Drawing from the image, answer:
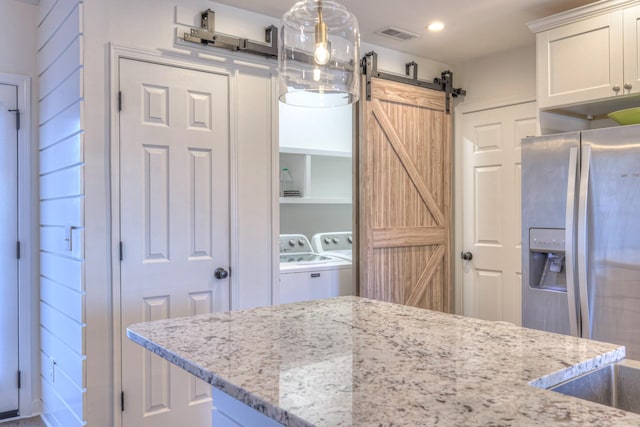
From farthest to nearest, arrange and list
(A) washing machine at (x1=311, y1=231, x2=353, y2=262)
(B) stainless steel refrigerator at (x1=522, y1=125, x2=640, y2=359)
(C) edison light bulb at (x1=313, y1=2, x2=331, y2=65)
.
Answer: (A) washing machine at (x1=311, y1=231, x2=353, y2=262), (B) stainless steel refrigerator at (x1=522, y1=125, x2=640, y2=359), (C) edison light bulb at (x1=313, y1=2, x2=331, y2=65)

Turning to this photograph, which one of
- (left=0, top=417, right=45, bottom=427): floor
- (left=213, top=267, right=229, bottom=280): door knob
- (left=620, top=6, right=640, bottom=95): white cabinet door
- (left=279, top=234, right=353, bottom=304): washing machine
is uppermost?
(left=620, top=6, right=640, bottom=95): white cabinet door

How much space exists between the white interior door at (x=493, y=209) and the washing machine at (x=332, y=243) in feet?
3.60

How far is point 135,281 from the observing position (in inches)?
105

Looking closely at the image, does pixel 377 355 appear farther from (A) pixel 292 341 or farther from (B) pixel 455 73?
(B) pixel 455 73

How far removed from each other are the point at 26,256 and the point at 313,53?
8.39 feet

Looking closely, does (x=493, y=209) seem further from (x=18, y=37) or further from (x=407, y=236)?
(x=18, y=37)

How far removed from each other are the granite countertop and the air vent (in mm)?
2372

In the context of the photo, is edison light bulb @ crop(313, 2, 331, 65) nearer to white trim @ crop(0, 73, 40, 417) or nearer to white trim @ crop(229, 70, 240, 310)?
white trim @ crop(229, 70, 240, 310)

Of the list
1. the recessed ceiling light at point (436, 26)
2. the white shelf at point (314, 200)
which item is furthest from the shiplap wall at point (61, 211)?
the recessed ceiling light at point (436, 26)

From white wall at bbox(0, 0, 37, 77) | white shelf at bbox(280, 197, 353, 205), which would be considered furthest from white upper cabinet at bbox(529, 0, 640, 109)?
white wall at bbox(0, 0, 37, 77)

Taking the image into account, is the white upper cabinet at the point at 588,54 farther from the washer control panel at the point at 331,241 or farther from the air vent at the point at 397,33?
the washer control panel at the point at 331,241

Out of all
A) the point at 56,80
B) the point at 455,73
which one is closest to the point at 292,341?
the point at 56,80

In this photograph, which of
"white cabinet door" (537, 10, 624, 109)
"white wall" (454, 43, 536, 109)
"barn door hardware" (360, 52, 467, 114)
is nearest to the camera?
"white cabinet door" (537, 10, 624, 109)

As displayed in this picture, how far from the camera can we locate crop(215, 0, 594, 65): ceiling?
118 inches
